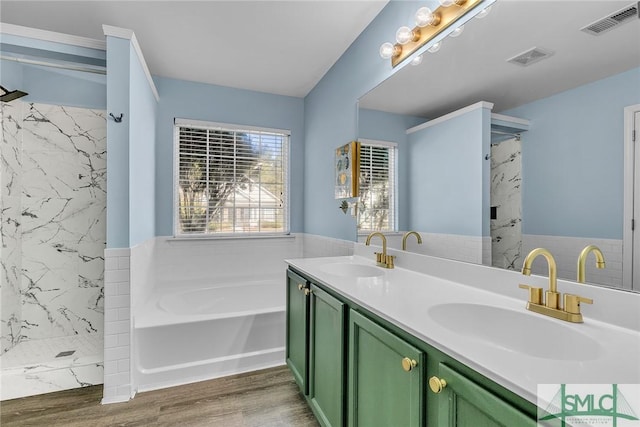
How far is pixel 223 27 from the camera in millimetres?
2252

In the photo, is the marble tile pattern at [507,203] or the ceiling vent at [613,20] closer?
the ceiling vent at [613,20]

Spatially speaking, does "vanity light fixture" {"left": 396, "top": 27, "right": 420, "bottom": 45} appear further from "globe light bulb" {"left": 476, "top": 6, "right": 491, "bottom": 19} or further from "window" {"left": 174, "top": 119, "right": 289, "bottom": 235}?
"window" {"left": 174, "top": 119, "right": 289, "bottom": 235}

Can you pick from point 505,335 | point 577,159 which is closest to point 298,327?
point 505,335

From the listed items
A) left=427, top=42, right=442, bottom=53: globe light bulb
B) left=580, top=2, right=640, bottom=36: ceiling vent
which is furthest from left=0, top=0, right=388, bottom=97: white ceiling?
left=580, top=2, right=640, bottom=36: ceiling vent

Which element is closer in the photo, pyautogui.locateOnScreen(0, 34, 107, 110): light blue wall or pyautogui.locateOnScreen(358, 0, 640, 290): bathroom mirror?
pyautogui.locateOnScreen(358, 0, 640, 290): bathroom mirror

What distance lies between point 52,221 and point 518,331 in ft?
11.6

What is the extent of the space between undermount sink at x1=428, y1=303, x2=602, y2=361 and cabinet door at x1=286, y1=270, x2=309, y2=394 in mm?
852

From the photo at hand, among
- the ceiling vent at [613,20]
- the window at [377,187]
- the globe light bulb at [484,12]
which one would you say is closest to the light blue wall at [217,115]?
the window at [377,187]

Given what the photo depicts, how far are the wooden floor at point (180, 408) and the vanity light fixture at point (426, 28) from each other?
226 cm

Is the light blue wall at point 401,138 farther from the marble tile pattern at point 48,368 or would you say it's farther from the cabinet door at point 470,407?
the marble tile pattern at point 48,368

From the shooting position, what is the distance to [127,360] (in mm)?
2014

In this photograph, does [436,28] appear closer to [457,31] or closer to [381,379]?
[457,31]

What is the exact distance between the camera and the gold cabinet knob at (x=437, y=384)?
0.76m

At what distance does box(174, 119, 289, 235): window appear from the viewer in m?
3.20
